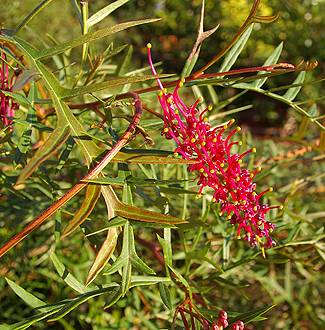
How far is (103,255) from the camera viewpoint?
408 mm

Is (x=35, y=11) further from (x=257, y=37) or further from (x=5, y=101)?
(x=257, y=37)

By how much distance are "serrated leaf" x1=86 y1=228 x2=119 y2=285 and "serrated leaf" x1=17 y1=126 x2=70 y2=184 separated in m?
0.08

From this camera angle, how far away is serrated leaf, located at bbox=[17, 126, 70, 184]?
1.12 ft

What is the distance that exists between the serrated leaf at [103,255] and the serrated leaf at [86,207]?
3 cm

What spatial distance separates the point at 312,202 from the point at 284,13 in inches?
90.0

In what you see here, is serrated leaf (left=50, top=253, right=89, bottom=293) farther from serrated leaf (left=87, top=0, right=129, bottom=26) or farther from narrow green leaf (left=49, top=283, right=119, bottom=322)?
serrated leaf (left=87, top=0, right=129, bottom=26)

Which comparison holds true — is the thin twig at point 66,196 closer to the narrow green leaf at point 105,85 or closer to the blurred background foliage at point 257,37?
the narrow green leaf at point 105,85

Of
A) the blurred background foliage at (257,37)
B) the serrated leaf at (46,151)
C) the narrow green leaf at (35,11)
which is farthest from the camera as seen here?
the blurred background foliage at (257,37)

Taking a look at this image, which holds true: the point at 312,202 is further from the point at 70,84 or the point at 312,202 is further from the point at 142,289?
the point at 70,84

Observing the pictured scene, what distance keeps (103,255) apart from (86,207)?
1.6 inches

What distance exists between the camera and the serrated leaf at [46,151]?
1.12ft

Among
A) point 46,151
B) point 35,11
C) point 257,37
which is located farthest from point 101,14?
point 257,37

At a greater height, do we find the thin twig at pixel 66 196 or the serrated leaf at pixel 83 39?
the serrated leaf at pixel 83 39

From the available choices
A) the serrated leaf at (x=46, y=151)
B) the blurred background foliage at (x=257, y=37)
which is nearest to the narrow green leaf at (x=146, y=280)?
the serrated leaf at (x=46, y=151)
